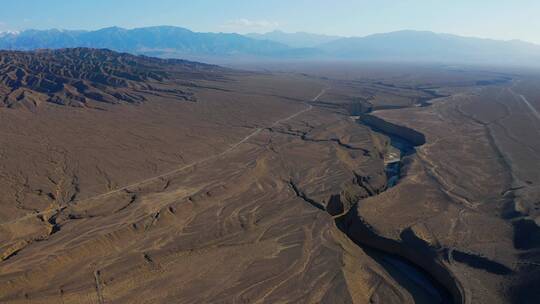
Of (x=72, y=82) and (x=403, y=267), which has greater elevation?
(x=72, y=82)

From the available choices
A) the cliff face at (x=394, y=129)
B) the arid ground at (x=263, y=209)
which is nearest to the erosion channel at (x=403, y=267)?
the arid ground at (x=263, y=209)

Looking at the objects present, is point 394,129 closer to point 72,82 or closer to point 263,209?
point 263,209

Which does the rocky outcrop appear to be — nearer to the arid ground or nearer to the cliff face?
the arid ground

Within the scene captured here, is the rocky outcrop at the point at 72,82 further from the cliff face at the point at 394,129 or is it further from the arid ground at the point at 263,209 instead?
the cliff face at the point at 394,129

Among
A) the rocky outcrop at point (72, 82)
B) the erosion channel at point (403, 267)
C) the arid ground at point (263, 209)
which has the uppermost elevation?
the rocky outcrop at point (72, 82)

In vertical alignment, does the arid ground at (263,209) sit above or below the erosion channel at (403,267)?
above

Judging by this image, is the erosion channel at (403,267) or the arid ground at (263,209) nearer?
the arid ground at (263,209)

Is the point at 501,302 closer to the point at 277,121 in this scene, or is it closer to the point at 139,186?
the point at 139,186

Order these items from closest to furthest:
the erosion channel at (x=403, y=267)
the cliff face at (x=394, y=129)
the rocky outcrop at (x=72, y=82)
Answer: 1. the erosion channel at (x=403, y=267)
2. the cliff face at (x=394, y=129)
3. the rocky outcrop at (x=72, y=82)

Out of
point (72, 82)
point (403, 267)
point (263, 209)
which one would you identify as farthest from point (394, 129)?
point (72, 82)

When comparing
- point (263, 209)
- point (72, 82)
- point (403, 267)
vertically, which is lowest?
point (403, 267)
